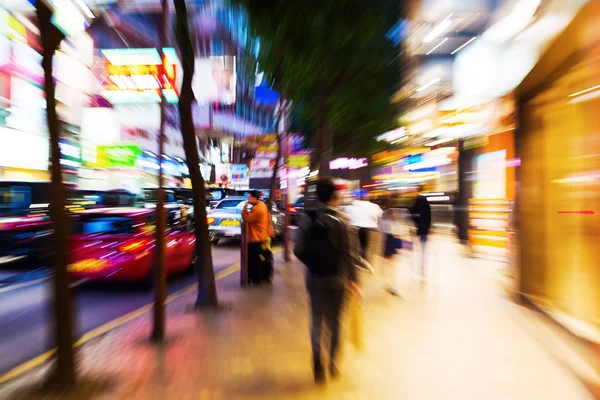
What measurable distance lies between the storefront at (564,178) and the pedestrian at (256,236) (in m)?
4.40

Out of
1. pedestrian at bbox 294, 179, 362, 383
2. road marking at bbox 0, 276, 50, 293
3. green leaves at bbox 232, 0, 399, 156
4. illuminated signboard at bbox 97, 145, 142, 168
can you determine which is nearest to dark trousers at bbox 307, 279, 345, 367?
pedestrian at bbox 294, 179, 362, 383

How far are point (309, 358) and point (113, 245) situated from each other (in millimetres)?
4162

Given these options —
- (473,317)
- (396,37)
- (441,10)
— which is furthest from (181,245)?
(441,10)

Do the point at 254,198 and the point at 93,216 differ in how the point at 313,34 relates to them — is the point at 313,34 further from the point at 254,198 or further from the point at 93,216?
the point at 93,216

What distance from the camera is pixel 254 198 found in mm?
7875

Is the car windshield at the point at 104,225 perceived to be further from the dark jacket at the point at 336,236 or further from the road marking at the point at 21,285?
the dark jacket at the point at 336,236

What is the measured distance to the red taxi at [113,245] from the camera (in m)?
6.84

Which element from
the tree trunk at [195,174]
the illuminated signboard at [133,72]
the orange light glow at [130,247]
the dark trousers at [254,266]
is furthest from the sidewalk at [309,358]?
the illuminated signboard at [133,72]

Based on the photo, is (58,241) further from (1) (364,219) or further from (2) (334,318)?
(1) (364,219)

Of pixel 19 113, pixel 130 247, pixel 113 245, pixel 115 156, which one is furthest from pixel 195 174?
pixel 115 156

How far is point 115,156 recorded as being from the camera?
32.6m

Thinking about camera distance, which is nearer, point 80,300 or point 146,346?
point 146,346

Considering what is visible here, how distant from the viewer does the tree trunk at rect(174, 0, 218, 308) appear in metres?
5.88

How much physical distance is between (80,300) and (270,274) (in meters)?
3.30
